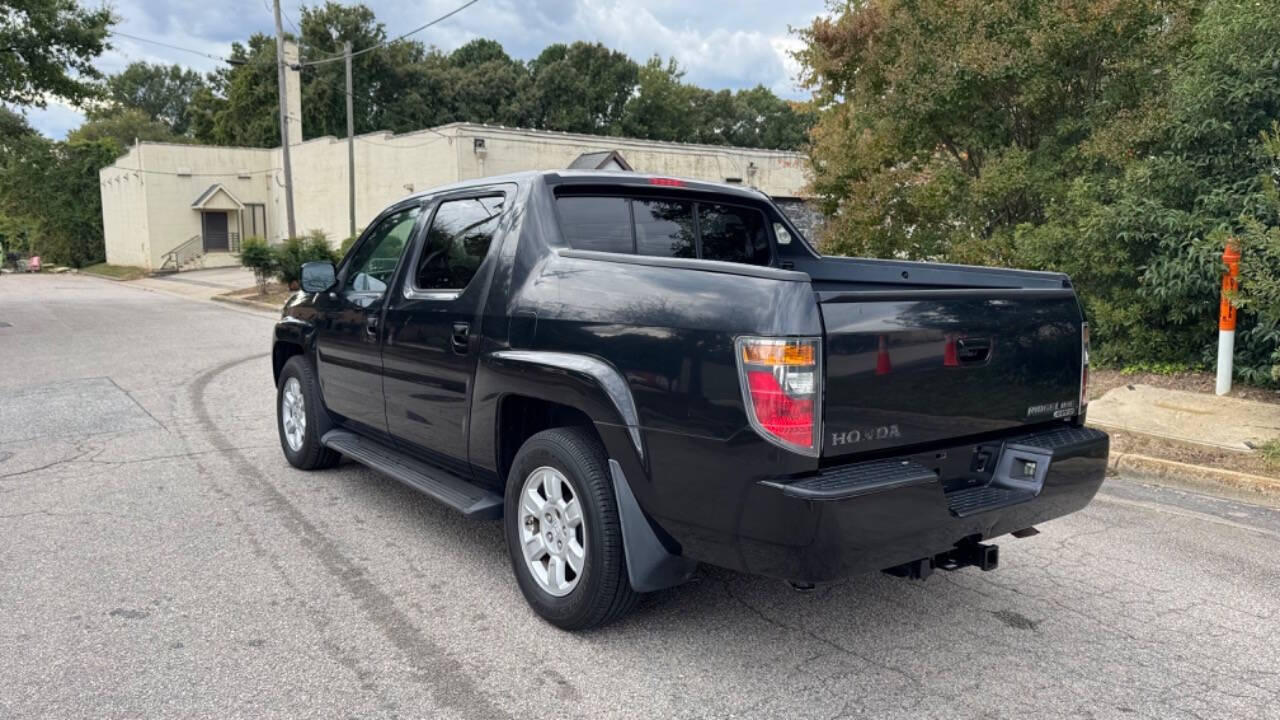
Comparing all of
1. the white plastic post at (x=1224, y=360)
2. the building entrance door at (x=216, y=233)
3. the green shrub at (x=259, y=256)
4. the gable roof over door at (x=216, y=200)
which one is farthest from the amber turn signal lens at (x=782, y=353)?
the building entrance door at (x=216, y=233)

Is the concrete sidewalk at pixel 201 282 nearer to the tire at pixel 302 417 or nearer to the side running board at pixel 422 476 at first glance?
the tire at pixel 302 417

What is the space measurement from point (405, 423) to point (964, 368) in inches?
113

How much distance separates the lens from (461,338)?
419cm

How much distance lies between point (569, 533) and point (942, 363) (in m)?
1.59

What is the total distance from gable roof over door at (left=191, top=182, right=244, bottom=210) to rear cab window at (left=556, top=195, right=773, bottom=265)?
4372 cm

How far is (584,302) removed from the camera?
3.52 meters

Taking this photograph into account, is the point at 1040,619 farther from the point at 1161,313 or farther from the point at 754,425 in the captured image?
the point at 1161,313

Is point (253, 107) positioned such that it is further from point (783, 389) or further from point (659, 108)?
point (783, 389)

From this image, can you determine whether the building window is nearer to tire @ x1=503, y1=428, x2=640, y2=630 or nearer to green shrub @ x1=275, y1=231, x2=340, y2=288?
green shrub @ x1=275, y1=231, x2=340, y2=288

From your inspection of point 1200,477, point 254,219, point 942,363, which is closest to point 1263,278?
point 1200,477

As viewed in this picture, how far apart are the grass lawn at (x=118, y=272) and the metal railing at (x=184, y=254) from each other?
1185 mm

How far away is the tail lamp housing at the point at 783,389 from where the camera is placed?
2.91 m

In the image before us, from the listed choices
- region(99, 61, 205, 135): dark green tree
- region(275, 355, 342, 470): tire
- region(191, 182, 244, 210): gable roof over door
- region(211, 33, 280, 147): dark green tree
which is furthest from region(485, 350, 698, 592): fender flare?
region(99, 61, 205, 135): dark green tree

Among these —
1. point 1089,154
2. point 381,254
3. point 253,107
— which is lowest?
point 381,254
